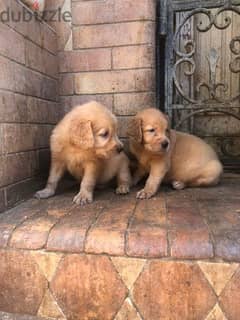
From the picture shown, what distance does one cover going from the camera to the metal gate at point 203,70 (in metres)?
3.21

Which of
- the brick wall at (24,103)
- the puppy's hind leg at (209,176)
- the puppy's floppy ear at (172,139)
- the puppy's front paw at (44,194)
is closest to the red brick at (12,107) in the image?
the brick wall at (24,103)

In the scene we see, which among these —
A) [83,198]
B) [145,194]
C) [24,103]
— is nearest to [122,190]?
[145,194]

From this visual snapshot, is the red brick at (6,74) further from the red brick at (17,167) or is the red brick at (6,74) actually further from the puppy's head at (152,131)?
the puppy's head at (152,131)

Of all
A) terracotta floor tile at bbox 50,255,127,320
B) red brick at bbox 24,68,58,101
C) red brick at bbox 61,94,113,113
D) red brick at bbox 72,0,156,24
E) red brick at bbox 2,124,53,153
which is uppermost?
red brick at bbox 72,0,156,24

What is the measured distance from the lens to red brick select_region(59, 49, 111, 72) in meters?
3.12

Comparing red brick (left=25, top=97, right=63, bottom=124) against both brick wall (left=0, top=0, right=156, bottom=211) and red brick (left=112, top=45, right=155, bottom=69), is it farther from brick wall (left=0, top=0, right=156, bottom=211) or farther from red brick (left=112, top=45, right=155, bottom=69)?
red brick (left=112, top=45, right=155, bottom=69)

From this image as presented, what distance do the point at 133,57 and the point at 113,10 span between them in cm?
49

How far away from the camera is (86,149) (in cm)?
223

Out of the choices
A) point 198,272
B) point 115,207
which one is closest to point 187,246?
point 198,272

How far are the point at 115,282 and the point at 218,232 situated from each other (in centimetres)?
56

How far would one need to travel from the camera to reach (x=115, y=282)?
5.00 ft

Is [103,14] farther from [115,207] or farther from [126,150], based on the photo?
[115,207]

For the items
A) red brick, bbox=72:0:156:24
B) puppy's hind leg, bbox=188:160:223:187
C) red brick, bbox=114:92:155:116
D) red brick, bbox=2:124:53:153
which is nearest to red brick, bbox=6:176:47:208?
red brick, bbox=2:124:53:153

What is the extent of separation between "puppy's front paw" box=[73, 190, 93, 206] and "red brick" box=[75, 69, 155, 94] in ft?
4.21
